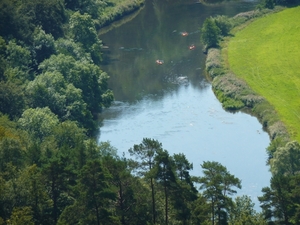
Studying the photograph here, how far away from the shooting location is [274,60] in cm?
14212

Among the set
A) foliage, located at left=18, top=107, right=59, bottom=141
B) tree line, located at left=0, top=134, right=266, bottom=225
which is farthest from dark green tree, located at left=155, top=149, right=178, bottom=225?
foliage, located at left=18, top=107, right=59, bottom=141

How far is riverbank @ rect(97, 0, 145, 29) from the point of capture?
574 feet

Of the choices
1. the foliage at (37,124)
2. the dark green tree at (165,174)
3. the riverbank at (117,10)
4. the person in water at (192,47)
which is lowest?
the dark green tree at (165,174)

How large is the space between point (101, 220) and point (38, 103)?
4856 cm

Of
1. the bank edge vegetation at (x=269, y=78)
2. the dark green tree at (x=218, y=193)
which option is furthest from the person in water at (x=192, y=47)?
the dark green tree at (x=218, y=193)

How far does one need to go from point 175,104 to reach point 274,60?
2523 cm

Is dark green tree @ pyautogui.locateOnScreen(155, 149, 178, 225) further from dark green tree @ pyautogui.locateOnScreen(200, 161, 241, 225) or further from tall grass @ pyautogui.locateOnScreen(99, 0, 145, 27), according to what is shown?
tall grass @ pyautogui.locateOnScreen(99, 0, 145, 27)


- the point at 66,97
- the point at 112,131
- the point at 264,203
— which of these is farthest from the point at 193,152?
the point at 264,203

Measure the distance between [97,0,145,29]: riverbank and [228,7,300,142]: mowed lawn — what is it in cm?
3356

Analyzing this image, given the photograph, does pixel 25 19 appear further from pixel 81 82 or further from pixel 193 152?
pixel 193 152

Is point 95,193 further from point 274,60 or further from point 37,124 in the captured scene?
point 274,60

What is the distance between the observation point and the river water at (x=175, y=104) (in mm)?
109938

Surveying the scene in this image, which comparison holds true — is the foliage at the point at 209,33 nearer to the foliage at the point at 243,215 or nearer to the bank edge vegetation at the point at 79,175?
the bank edge vegetation at the point at 79,175

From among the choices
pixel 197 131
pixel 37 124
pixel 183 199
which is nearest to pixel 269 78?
pixel 197 131
